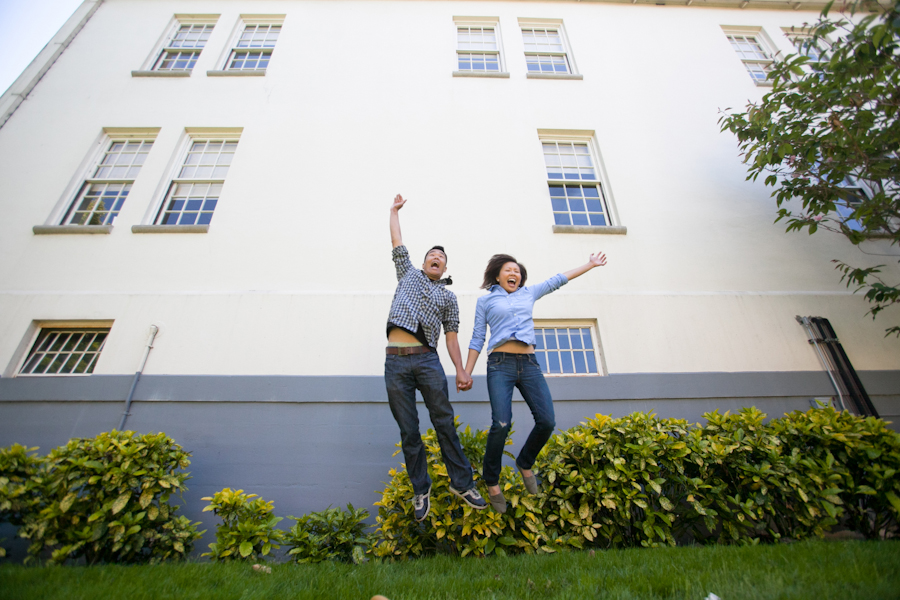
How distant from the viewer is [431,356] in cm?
318

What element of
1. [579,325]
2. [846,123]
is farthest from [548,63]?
[579,325]

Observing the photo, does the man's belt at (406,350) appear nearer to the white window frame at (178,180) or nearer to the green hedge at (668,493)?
the green hedge at (668,493)

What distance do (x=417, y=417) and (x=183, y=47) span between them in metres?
9.20

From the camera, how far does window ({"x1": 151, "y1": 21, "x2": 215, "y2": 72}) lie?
24.1ft

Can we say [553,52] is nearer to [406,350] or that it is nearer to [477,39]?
[477,39]

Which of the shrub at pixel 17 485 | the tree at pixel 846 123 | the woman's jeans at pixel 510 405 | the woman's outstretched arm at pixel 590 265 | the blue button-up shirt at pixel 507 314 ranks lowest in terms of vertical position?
the shrub at pixel 17 485

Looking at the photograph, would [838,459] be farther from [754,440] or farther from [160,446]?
[160,446]

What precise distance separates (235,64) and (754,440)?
10.1 m

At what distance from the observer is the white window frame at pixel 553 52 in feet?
23.0

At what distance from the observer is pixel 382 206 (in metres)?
5.63

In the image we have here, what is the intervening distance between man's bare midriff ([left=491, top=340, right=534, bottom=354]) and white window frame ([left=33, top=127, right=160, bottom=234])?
588 centimetres

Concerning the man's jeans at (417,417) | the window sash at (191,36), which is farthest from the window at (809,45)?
the window sash at (191,36)

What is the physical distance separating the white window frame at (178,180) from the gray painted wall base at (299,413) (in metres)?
2.14

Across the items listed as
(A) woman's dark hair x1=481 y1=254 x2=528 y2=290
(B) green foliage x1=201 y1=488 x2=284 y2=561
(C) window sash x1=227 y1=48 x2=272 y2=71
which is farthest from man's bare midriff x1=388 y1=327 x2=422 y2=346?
(C) window sash x1=227 y1=48 x2=272 y2=71
